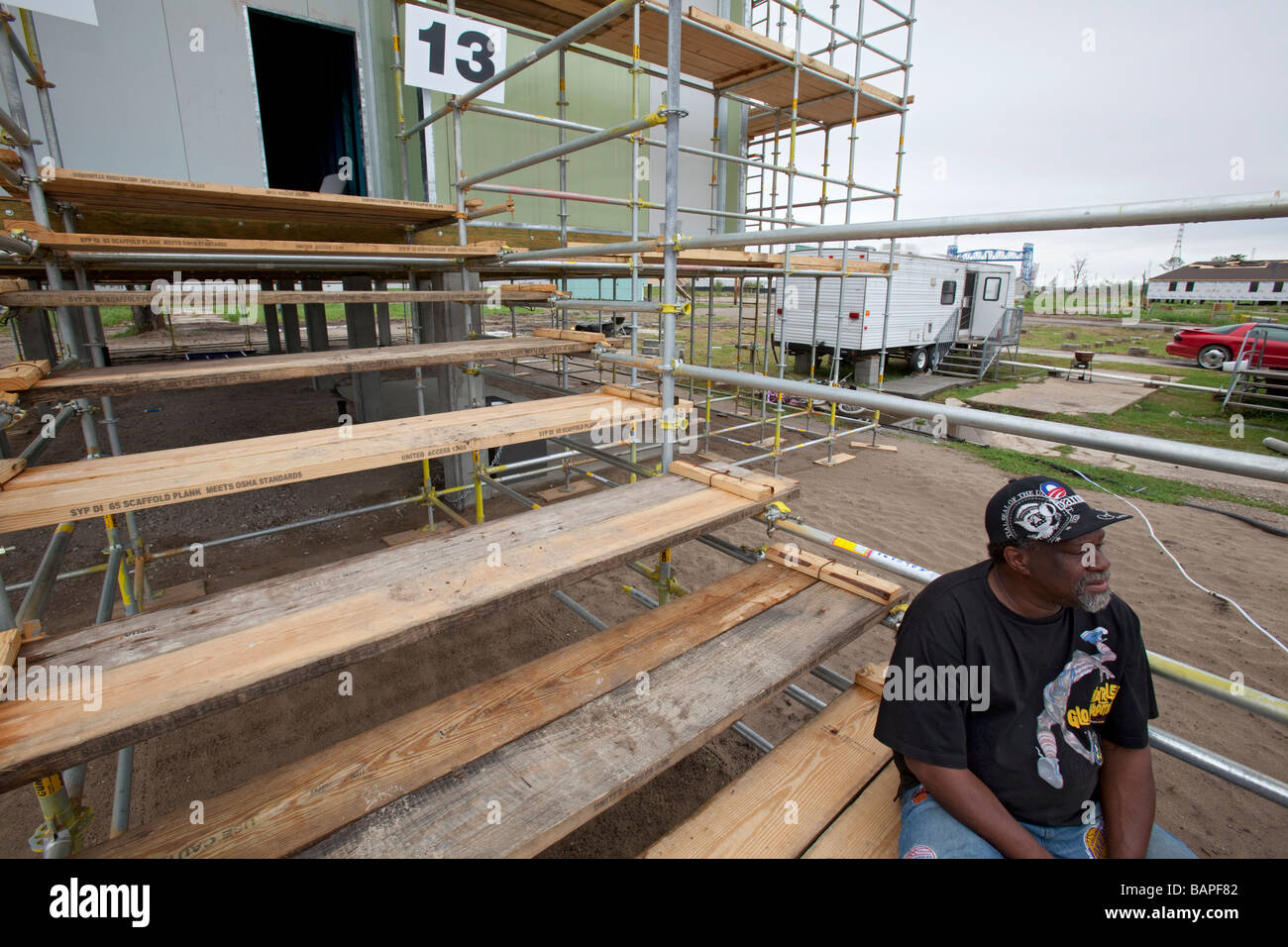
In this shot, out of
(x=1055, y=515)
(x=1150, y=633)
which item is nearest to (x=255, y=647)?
(x=1055, y=515)

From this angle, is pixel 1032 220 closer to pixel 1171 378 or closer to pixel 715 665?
pixel 715 665

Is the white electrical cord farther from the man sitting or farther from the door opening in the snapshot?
the door opening

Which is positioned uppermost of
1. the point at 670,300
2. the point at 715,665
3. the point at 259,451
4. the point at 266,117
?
the point at 266,117

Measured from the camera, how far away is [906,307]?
47.2ft

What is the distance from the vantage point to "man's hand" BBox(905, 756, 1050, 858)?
151 cm

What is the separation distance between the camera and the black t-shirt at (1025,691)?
1.61 m

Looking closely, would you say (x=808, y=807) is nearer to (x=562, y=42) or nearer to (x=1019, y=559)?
(x=1019, y=559)

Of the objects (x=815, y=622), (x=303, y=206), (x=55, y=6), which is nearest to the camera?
(x=815, y=622)

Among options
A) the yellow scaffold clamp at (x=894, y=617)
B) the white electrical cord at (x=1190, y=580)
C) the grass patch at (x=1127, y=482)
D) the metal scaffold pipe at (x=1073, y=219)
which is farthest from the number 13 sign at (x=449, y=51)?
the grass patch at (x=1127, y=482)

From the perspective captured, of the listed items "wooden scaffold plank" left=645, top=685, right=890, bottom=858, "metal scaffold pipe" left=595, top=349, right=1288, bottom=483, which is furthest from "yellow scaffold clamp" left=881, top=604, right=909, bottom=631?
"metal scaffold pipe" left=595, top=349, right=1288, bottom=483

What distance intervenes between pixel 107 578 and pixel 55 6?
8.30 feet

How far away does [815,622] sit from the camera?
228 cm

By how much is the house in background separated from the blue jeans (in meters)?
40.1
